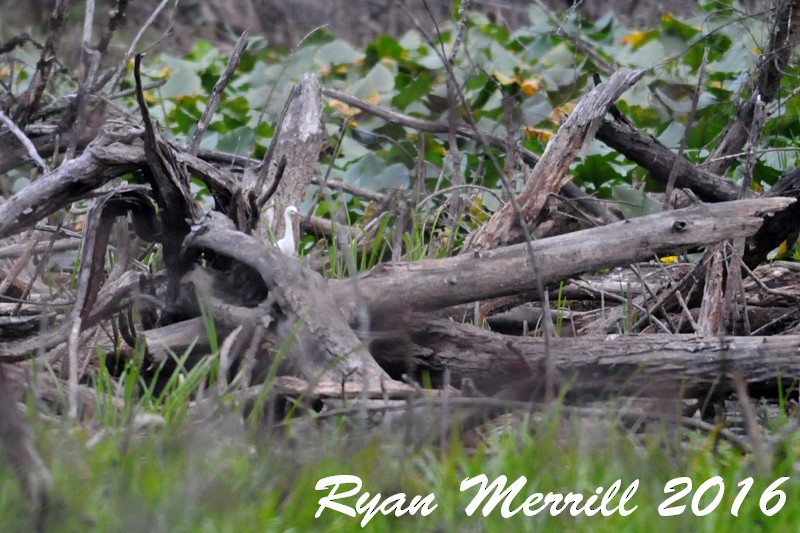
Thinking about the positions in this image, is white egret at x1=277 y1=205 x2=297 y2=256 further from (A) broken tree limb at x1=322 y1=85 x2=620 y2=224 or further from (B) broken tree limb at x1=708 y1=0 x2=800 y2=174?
(B) broken tree limb at x1=708 y1=0 x2=800 y2=174

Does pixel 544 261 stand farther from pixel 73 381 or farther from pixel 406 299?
pixel 73 381

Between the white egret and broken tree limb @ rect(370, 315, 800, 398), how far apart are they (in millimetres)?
522

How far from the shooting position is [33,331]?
2961 mm

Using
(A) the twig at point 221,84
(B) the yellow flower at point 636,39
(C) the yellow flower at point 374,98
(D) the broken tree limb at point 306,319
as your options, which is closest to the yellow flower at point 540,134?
(C) the yellow flower at point 374,98

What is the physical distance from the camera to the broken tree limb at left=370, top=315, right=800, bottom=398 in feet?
8.17

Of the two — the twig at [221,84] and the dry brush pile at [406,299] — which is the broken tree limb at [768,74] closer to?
the dry brush pile at [406,299]

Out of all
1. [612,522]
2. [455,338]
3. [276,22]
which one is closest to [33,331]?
[455,338]

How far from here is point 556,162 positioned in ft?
10.7

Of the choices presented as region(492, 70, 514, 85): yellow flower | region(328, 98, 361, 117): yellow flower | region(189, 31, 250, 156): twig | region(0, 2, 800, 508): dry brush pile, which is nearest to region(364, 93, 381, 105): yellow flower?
region(328, 98, 361, 117): yellow flower

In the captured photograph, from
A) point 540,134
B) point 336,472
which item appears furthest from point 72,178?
point 540,134

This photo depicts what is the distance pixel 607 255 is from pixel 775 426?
587mm

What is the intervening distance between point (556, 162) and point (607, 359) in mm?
868

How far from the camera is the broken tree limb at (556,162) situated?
10.7 ft

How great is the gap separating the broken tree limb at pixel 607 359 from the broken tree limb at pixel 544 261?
3.3 inches
